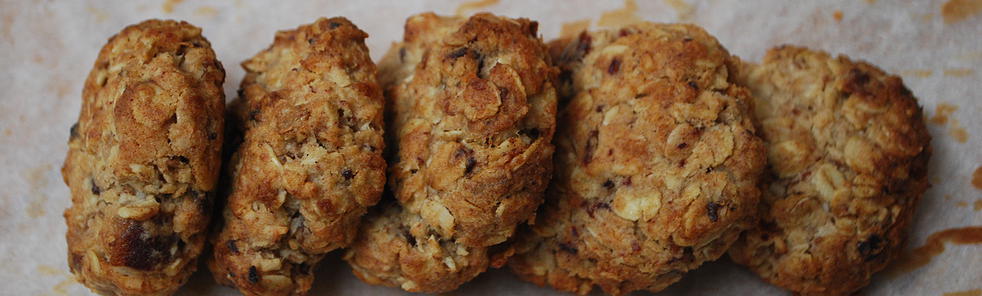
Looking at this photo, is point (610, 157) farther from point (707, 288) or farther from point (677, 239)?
point (707, 288)

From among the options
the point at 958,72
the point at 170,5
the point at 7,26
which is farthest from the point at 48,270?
the point at 958,72

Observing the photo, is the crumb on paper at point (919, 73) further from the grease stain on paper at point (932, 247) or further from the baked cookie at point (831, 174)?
the grease stain on paper at point (932, 247)

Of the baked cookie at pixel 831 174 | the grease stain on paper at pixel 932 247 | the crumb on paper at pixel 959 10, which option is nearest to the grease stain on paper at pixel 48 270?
the baked cookie at pixel 831 174

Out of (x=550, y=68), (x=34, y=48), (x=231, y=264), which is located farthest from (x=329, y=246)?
(x=34, y=48)

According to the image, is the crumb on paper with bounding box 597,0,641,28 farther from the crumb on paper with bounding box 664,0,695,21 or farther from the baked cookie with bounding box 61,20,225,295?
the baked cookie with bounding box 61,20,225,295

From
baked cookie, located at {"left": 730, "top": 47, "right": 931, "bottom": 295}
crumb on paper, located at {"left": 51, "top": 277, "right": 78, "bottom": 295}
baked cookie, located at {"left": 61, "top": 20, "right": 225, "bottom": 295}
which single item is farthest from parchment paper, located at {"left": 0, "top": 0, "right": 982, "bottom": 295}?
baked cookie, located at {"left": 61, "top": 20, "right": 225, "bottom": 295}
